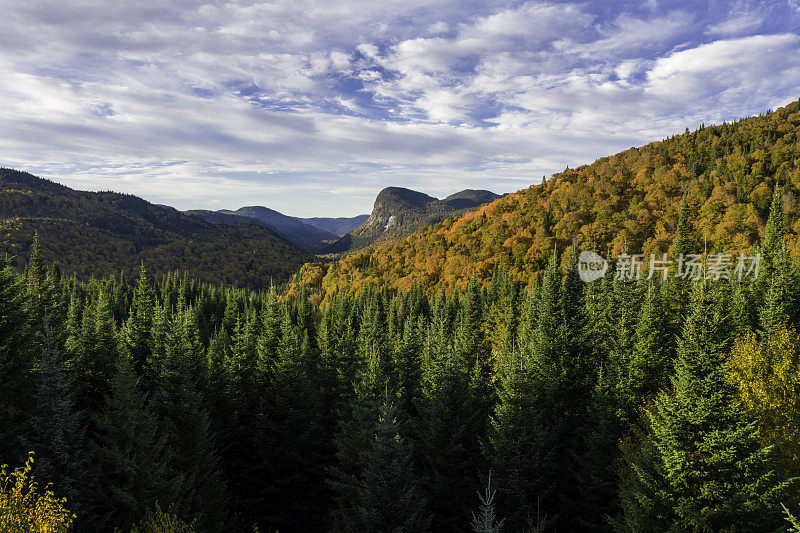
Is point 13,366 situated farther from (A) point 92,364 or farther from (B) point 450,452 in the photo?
(B) point 450,452

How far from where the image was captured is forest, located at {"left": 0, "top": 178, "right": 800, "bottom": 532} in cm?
1285

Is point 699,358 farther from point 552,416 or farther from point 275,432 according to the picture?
point 275,432

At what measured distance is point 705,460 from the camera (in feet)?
40.7

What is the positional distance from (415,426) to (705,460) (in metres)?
16.7

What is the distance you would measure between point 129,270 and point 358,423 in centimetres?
22186

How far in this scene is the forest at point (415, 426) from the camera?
12.9m

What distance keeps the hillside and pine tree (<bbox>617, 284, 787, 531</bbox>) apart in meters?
70.3

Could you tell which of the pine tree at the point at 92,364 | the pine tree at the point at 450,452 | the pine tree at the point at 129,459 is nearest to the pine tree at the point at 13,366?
the pine tree at the point at 129,459

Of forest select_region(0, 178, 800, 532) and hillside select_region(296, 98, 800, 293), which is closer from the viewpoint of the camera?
forest select_region(0, 178, 800, 532)

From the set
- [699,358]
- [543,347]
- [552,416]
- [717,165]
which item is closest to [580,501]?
[552,416]

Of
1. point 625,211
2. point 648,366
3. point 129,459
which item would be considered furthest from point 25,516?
point 625,211

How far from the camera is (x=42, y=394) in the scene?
14625 millimetres

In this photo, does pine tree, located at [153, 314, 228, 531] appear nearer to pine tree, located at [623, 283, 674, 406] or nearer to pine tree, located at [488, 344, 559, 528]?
Answer: pine tree, located at [488, 344, 559, 528]

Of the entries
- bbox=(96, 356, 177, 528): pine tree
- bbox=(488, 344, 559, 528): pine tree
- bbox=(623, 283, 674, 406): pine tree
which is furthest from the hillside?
bbox=(96, 356, 177, 528): pine tree
